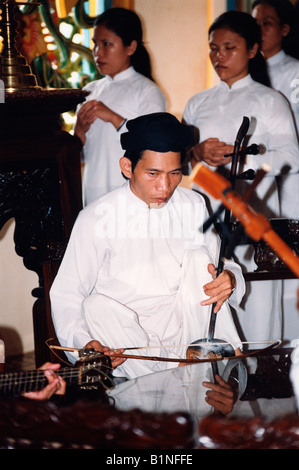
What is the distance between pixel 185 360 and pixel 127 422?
99 centimetres

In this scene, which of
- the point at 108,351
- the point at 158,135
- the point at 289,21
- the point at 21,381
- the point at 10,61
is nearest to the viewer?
the point at 21,381

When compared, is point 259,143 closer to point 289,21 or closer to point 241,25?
point 241,25

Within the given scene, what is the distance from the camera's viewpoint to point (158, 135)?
2182 mm

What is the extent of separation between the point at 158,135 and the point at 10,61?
2.67 ft

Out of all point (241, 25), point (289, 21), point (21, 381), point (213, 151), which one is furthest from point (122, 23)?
point (21, 381)

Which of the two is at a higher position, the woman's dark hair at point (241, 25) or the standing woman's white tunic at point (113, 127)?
the woman's dark hair at point (241, 25)

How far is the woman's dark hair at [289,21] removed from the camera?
366 cm

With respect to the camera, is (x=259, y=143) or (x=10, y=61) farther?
(x=259, y=143)

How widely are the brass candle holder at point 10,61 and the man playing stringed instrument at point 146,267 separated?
1.94 feet

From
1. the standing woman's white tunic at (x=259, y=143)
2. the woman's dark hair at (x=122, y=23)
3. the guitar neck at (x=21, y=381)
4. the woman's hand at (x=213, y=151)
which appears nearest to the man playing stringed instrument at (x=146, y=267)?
the guitar neck at (x=21, y=381)

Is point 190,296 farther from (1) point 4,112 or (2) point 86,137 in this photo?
(2) point 86,137

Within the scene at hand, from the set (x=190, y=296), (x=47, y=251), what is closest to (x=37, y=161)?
(x=47, y=251)

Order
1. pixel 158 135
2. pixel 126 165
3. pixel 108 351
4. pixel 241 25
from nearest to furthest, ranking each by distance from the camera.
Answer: pixel 108 351
pixel 158 135
pixel 126 165
pixel 241 25

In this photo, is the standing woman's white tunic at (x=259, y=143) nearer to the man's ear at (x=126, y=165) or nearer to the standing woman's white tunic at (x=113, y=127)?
the standing woman's white tunic at (x=113, y=127)
